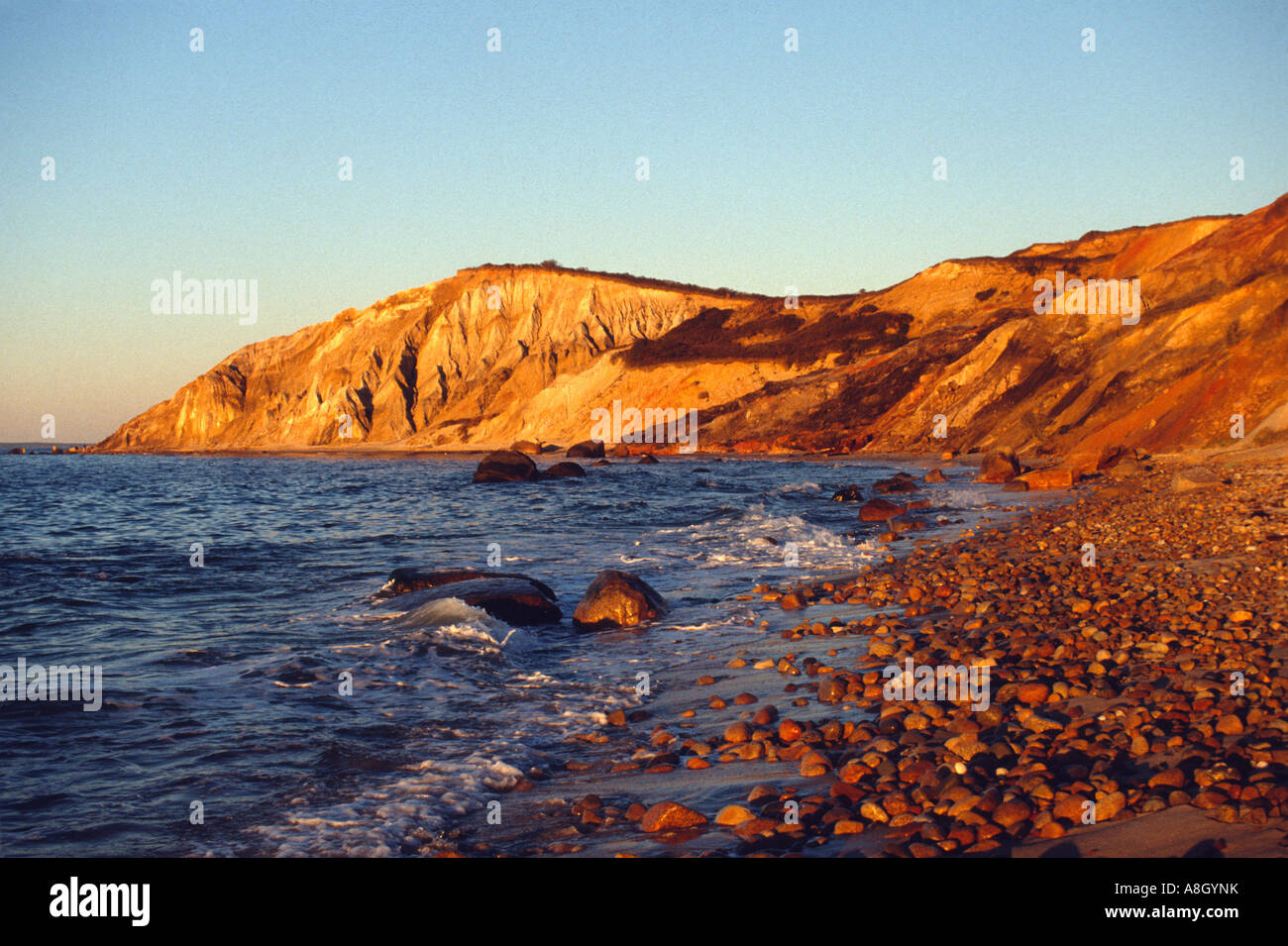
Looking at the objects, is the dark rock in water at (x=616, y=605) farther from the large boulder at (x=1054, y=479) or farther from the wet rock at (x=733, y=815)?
the large boulder at (x=1054, y=479)

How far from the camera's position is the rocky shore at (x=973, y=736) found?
416 centimetres

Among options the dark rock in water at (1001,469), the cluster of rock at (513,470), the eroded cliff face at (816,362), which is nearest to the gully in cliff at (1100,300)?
the eroded cliff face at (816,362)

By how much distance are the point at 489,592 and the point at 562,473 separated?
2914 centimetres

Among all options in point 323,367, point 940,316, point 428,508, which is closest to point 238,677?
point 428,508

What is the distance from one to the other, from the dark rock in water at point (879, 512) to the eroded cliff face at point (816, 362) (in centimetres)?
830

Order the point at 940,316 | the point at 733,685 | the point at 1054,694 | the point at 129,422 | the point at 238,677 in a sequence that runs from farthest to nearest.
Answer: the point at 129,422 < the point at 940,316 < the point at 238,677 < the point at 733,685 < the point at 1054,694

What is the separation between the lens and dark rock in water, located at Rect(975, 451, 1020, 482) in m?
26.8

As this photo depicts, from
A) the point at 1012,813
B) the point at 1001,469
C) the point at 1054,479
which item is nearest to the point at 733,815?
the point at 1012,813

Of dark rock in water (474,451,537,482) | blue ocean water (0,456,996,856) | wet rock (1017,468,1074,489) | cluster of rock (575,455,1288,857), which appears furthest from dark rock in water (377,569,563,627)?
dark rock in water (474,451,537,482)

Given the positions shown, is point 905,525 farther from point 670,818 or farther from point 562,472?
point 562,472

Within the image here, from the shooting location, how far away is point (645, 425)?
6556 cm
